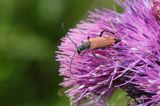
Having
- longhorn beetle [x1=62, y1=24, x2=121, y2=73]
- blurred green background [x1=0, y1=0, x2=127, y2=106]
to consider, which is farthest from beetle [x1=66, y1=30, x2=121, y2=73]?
blurred green background [x1=0, y1=0, x2=127, y2=106]

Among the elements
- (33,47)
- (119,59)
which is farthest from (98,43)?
(33,47)

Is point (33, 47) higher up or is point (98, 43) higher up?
point (98, 43)

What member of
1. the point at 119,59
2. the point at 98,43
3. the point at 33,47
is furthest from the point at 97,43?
A: the point at 33,47

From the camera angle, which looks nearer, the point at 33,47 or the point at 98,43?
the point at 98,43

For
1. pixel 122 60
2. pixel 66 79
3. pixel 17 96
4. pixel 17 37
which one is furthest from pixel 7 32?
pixel 122 60

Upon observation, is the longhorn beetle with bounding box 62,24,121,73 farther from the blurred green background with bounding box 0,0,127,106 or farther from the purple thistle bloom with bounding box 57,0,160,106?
the blurred green background with bounding box 0,0,127,106

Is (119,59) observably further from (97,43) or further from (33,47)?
(33,47)

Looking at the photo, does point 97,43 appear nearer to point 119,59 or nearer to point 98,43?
point 98,43
